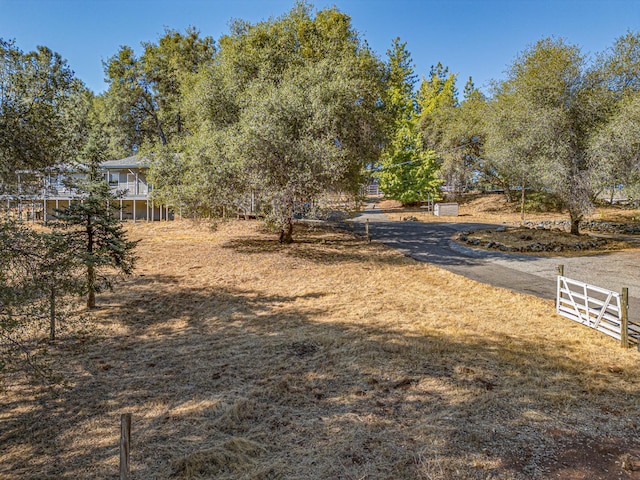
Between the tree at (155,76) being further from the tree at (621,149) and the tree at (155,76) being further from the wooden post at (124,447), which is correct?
the wooden post at (124,447)

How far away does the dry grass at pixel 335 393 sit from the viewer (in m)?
4.14

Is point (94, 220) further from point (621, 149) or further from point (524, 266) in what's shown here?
point (621, 149)

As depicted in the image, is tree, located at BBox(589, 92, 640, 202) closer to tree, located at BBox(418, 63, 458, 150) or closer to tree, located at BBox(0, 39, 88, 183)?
tree, located at BBox(0, 39, 88, 183)

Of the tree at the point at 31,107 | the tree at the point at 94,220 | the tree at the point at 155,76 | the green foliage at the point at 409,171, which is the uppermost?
the tree at the point at 155,76

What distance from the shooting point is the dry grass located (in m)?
4.14

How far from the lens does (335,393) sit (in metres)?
5.70

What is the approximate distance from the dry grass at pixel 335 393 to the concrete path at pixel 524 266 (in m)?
1.50

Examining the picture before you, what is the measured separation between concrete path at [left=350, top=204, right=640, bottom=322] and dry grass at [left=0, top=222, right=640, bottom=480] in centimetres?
150

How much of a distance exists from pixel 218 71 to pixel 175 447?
15967mm

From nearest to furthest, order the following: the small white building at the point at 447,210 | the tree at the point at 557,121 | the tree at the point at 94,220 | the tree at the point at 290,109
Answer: the tree at the point at 94,220, the tree at the point at 290,109, the tree at the point at 557,121, the small white building at the point at 447,210

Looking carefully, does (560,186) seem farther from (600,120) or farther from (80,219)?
(80,219)

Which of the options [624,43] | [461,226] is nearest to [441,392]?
[624,43]

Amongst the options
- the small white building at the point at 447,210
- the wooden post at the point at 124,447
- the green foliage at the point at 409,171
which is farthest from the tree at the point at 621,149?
the green foliage at the point at 409,171

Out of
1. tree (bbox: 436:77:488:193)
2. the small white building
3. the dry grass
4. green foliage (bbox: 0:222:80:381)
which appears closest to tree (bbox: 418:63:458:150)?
tree (bbox: 436:77:488:193)
